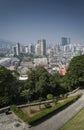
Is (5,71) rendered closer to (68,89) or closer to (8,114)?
(8,114)

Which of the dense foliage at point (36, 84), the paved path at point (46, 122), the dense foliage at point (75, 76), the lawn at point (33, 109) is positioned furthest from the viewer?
the dense foliage at point (75, 76)

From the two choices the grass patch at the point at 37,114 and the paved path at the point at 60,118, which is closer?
the paved path at the point at 60,118

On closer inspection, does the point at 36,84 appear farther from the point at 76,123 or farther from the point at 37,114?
the point at 76,123

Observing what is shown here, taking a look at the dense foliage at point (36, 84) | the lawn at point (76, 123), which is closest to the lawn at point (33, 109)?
the dense foliage at point (36, 84)

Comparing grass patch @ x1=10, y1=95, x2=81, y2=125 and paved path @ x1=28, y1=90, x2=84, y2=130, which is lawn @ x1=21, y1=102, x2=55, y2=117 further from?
paved path @ x1=28, y1=90, x2=84, y2=130

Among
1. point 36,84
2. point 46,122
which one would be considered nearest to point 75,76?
point 36,84

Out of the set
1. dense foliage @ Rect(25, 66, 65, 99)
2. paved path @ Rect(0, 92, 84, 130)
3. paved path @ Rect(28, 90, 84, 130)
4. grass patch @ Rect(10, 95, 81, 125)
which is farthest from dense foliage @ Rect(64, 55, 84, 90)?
paved path @ Rect(0, 92, 84, 130)

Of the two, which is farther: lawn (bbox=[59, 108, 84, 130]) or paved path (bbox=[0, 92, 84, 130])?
paved path (bbox=[0, 92, 84, 130])

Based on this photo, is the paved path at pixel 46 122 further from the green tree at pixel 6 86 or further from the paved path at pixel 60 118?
the green tree at pixel 6 86
